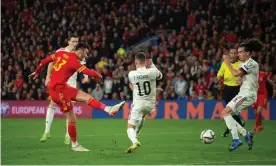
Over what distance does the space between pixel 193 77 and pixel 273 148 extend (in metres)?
13.6

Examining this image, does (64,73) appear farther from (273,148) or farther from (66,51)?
(273,148)

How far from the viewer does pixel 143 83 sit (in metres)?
13.2

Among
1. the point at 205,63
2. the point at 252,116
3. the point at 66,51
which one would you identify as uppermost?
the point at 66,51

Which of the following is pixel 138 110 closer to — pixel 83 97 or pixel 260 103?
pixel 83 97

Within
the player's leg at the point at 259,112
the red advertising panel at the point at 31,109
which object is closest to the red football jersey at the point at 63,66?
the player's leg at the point at 259,112

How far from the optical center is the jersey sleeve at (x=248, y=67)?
12958mm

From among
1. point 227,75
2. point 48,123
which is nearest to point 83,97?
point 48,123

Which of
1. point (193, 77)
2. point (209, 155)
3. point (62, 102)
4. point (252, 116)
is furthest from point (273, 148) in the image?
point (193, 77)

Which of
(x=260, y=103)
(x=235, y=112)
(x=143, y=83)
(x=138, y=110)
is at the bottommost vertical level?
(x=260, y=103)

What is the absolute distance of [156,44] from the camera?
3136cm

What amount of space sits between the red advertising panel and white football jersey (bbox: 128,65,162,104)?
15.3m

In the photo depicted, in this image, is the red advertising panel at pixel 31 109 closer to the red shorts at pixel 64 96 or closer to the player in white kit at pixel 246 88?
the red shorts at pixel 64 96

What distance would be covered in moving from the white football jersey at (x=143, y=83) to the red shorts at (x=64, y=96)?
47.7 inches

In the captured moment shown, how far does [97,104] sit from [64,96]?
2.51ft
